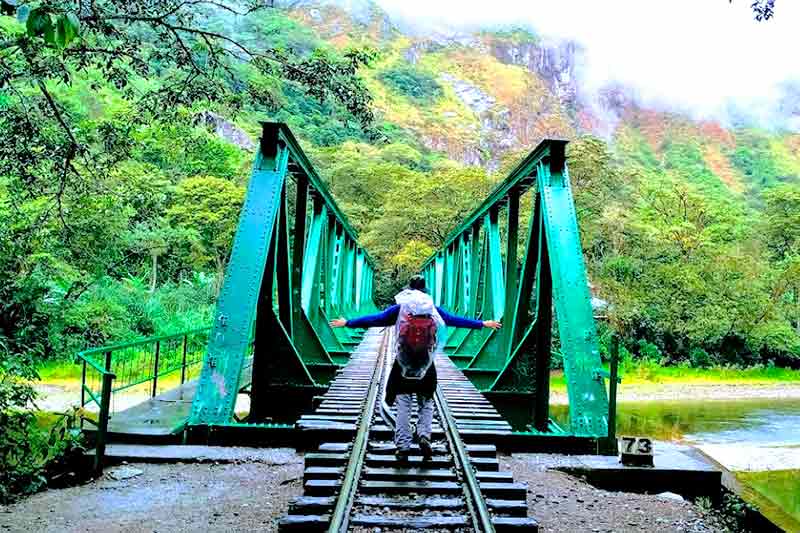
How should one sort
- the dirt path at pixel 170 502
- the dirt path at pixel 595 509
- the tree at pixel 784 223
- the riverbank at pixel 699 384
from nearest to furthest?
1. the dirt path at pixel 170 502
2. the dirt path at pixel 595 509
3. the riverbank at pixel 699 384
4. the tree at pixel 784 223

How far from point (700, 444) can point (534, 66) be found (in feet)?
431

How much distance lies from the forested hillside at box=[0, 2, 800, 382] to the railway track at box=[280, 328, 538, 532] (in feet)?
Result: 8.03

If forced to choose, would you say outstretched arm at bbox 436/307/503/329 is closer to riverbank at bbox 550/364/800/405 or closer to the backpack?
the backpack

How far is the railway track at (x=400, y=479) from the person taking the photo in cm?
354

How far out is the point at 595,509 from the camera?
4.60 meters

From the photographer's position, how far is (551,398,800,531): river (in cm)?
1636

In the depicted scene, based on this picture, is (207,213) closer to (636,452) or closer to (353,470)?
(636,452)

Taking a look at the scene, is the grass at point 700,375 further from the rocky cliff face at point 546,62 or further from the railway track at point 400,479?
the rocky cliff face at point 546,62

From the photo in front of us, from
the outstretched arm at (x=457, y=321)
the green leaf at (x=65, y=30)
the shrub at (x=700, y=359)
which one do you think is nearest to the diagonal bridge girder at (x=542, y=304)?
the outstretched arm at (x=457, y=321)

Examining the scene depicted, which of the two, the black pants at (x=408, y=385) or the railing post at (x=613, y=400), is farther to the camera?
the railing post at (x=613, y=400)

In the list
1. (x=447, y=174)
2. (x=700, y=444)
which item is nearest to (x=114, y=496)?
(x=700, y=444)

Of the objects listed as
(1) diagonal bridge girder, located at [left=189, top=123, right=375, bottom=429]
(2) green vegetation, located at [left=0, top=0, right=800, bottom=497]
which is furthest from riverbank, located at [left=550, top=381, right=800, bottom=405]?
(1) diagonal bridge girder, located at [left=189, top=123, right=375, bottom=429]

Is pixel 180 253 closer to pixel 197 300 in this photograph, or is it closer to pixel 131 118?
pixel 197 300

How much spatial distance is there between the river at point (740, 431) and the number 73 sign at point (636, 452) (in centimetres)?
960
